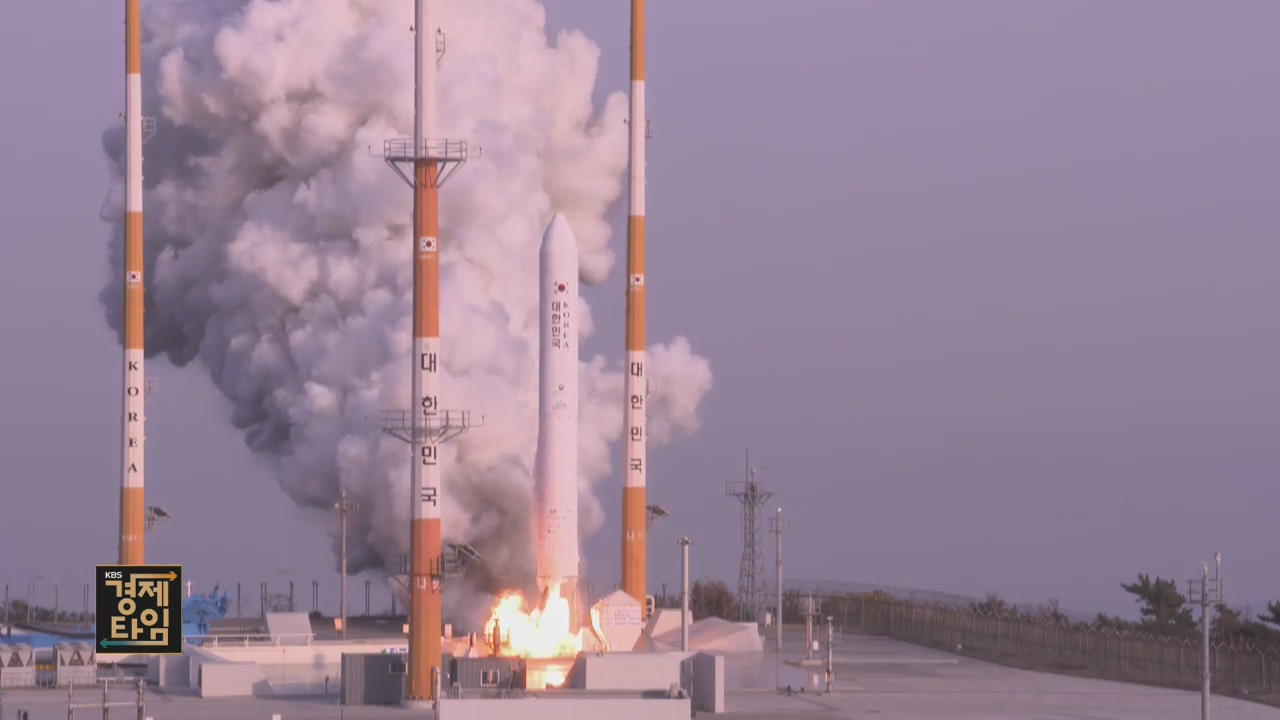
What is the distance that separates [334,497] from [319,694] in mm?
21463

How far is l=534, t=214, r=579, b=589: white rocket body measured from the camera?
56.2 meters

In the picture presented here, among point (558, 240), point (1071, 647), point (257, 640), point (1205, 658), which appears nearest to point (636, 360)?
point (558, 240)

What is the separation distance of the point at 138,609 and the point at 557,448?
108 ft

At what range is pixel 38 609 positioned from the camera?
3410 inches

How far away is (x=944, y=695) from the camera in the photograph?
52375mm

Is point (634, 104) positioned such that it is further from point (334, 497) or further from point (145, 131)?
point (334, 497)

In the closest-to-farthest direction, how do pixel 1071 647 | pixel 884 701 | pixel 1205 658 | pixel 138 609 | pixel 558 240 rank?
pixel 138 609 → pixel 1205 658 → pixel 884 701 → pixel 558 240 → pixel 1071 647

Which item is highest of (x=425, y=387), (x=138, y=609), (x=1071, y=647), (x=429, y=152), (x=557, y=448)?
(x=429, y=152)

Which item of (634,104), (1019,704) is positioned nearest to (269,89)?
(634,104)

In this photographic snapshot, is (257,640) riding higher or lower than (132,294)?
lower

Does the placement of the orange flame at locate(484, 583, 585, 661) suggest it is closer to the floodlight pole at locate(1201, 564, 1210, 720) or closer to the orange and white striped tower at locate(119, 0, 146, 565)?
the orange and white striped tower at locate(119, 0, 146, 565)

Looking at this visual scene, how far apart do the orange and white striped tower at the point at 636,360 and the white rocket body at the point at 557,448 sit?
6188 millimetres

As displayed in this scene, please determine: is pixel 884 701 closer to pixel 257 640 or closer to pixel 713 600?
pixel 257 640

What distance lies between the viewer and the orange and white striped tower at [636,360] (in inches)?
2475
